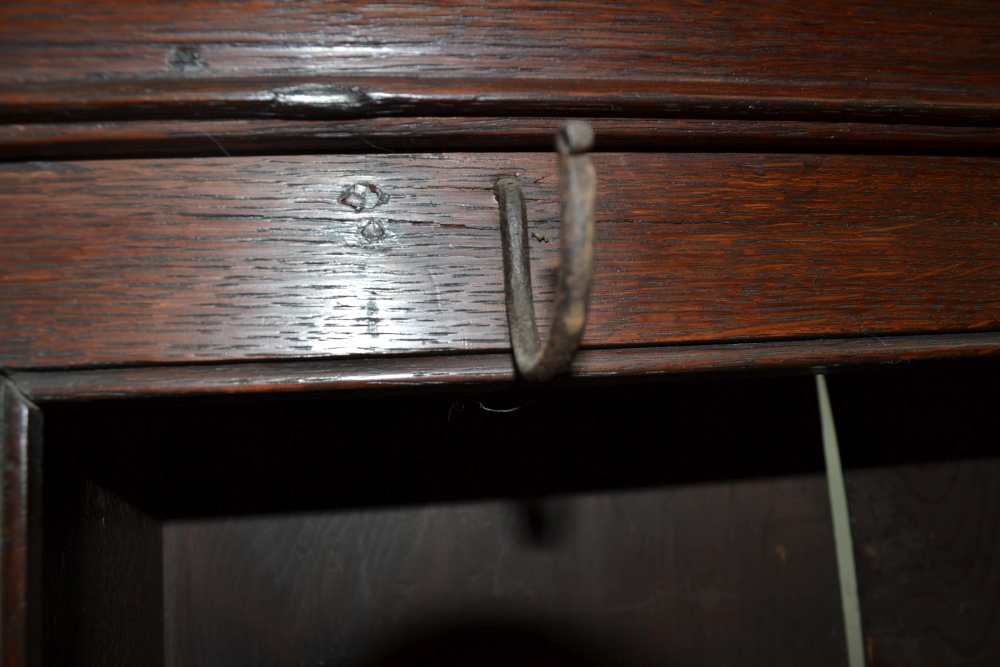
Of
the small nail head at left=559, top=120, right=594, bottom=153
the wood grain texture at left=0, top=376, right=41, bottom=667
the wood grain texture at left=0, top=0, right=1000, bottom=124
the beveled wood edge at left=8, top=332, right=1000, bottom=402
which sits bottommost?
the wood grain texture at left=0, top=376, right=41, bottom=667

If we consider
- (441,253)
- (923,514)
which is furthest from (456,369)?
(923,514)

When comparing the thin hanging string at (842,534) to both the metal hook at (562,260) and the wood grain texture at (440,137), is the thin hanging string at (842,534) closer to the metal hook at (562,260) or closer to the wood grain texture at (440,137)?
the wood grain texture at (440,137)

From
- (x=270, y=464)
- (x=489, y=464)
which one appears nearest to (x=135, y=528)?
(x=270, y=464)

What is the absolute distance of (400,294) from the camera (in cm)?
34

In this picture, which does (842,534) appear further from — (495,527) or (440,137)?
(440,137)

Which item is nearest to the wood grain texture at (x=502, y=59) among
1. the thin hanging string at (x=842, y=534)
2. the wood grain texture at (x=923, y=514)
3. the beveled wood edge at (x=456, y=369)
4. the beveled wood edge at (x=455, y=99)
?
the beveled wood edge at (x=455, y=99)

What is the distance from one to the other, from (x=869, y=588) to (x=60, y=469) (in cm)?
81

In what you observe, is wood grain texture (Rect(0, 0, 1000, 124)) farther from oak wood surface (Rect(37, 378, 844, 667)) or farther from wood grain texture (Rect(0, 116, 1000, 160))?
oak wood surface (Rect(37, 378, 844, 667))

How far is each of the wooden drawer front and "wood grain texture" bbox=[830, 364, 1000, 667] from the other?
448 mm

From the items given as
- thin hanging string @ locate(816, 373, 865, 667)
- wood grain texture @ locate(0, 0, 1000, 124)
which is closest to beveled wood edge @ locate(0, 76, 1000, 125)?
wood grain texture @ locate(0, 0, 1000, 124)

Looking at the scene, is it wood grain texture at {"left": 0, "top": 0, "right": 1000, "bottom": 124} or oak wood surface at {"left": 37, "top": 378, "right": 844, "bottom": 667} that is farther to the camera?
oak wood surface at {"left": 37, "top": 378, "right": 844, "bottom": 667}

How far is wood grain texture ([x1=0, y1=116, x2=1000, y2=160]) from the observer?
1.02 ft

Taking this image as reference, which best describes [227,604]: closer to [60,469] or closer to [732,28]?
[60,469]

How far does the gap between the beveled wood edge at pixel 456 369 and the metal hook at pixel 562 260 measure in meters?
0.03
